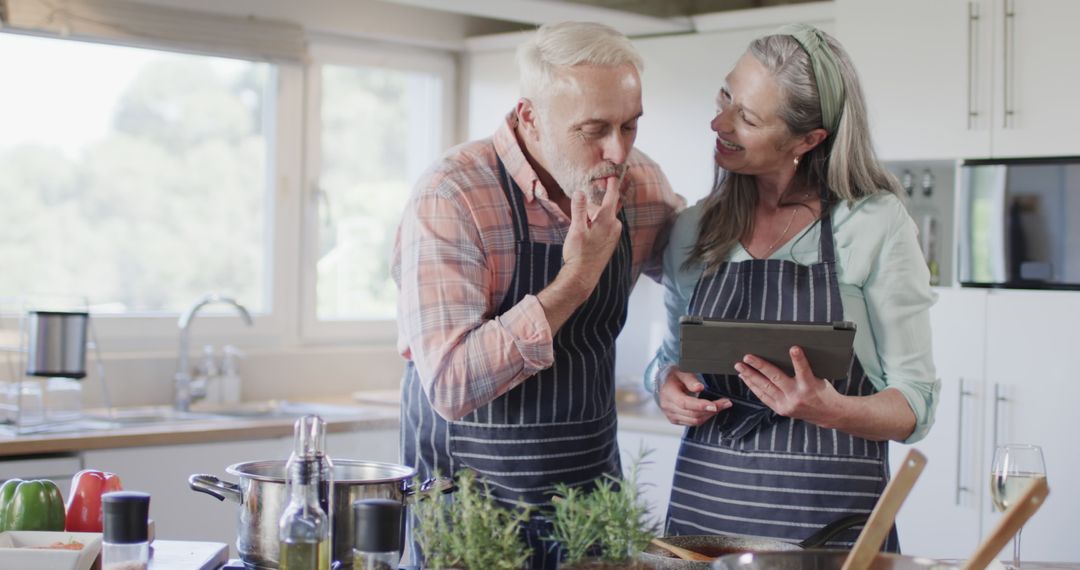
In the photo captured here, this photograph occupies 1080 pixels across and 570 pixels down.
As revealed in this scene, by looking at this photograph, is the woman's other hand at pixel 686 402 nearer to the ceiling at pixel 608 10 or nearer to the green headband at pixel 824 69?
the green headband at pixel 824 69

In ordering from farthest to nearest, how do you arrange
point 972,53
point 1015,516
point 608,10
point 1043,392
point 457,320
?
1. point 608,10
2. point 972,53
3. point 1043,392
4. point 457,320
5. point 1015,516

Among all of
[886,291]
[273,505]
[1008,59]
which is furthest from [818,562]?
[1008,59]

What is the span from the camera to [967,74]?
3.31 m

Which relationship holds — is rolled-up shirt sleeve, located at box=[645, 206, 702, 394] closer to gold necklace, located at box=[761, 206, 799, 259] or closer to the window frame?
gold necklace, located at box=[761, 206, 799, 259]

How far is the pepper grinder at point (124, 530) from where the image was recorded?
4.45 ft

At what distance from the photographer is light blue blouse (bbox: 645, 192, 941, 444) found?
191 centimetres

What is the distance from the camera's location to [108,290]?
3.94 meters

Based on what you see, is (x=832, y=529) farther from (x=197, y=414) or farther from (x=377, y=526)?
(x=197, y=414)

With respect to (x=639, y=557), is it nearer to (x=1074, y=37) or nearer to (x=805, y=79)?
(x=805, y=79)

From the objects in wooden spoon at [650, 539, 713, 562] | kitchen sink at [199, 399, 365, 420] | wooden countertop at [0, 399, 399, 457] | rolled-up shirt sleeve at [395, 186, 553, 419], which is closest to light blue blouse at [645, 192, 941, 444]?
rolled-up shirt sleeve at [395, 186, 553, 419]

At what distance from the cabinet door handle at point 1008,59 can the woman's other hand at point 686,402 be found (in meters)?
1.65

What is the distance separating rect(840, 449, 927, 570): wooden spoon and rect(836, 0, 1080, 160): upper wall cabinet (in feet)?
7.49

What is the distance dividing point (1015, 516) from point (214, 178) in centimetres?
348

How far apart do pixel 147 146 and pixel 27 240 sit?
0.49 m
